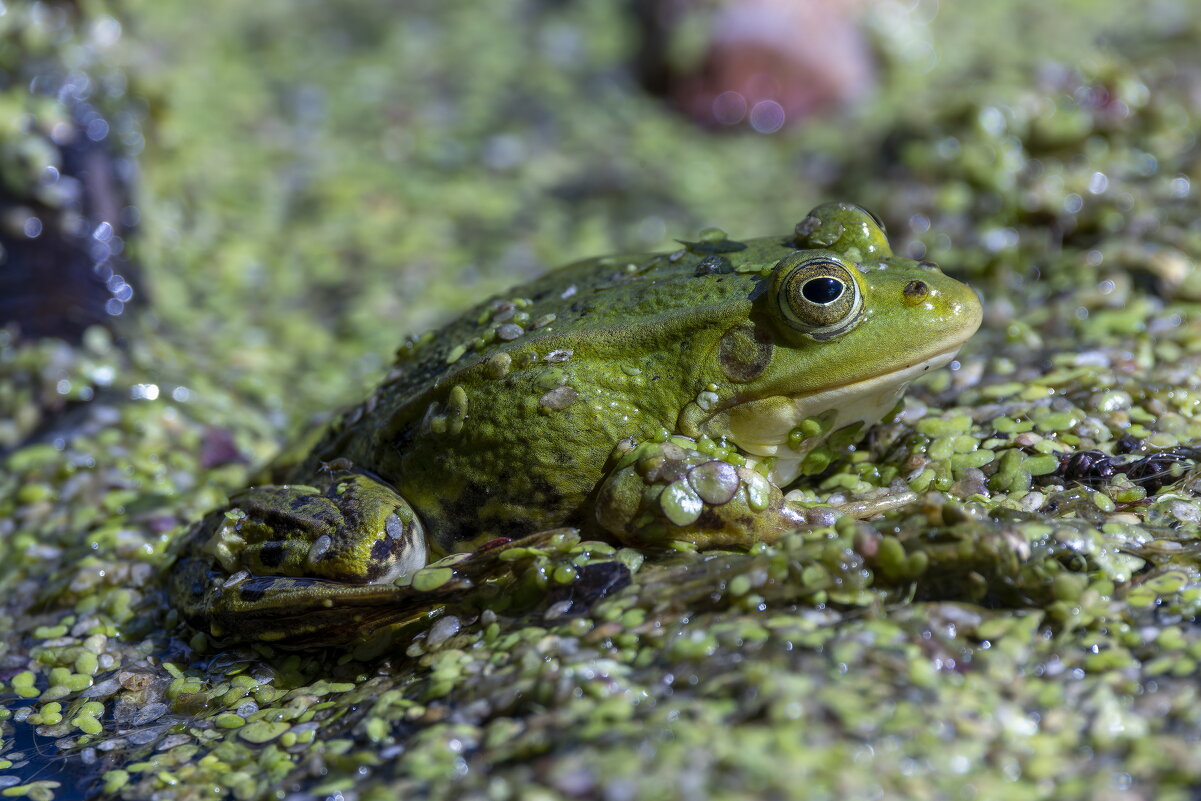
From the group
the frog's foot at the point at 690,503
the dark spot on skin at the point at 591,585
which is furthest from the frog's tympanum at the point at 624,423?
the dark spot on skin at the point at 591,585

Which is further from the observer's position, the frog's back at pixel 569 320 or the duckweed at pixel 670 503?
the frog's back at pixel 569 320

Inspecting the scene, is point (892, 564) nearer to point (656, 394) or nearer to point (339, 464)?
point (656, 394)

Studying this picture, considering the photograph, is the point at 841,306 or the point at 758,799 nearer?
the point at 758,799

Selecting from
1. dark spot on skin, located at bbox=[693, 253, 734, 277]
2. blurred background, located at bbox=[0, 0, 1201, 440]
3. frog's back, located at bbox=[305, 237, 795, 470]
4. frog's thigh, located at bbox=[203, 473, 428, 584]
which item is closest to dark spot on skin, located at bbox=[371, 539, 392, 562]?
frog's thigh, located at bbox=[203, 473, 428, 584]

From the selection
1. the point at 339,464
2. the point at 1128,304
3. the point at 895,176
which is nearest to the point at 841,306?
the point at 339,464

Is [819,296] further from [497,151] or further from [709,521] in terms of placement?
[497,151]

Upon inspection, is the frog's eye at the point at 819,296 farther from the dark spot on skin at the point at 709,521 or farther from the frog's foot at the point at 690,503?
the dark spot on skin at the point at 709,521

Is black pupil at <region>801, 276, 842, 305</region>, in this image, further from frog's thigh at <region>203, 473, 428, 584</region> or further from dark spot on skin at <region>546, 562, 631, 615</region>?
frog's thigh at <region>203, 473, 428, 584</region>
